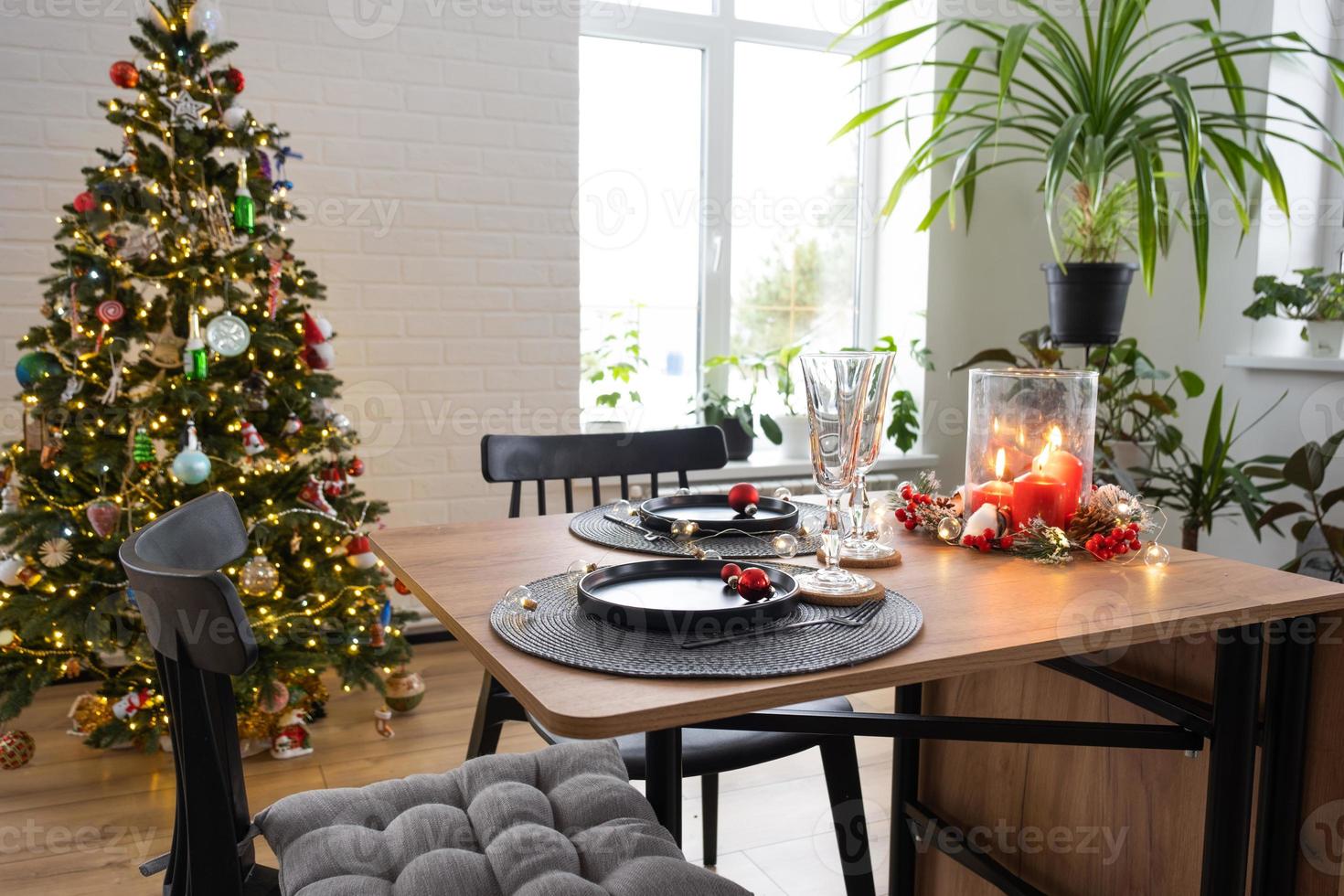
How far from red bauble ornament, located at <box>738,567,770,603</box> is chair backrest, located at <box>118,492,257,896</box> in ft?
1.37

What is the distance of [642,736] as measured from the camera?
1481 mm

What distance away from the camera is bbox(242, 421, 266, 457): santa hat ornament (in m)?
2.36

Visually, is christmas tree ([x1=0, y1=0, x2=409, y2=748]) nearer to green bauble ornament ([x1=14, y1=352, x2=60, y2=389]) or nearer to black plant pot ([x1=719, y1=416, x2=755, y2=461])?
green bauble ornament ([x1=14, y1=352, x2=60, y2=389])

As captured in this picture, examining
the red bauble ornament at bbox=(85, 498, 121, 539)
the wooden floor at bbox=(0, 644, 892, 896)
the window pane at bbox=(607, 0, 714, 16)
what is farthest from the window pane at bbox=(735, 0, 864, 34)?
the red bauble ornament at bbox=(85, 498, 121, 539)

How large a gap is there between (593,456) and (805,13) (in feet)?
8.56

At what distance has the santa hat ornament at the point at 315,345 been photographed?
8.25 ft

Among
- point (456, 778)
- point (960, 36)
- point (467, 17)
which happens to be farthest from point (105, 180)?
point (960, 36)

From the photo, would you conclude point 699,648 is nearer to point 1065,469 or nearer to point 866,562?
point 866,562

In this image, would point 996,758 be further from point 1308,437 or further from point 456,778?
point 1308,437

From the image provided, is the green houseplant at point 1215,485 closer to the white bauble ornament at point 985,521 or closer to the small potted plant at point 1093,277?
the small potted plant at point 1093,277

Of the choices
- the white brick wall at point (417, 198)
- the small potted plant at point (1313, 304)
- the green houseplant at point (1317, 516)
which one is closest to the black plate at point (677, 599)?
the green houseplant at point (1317, 516)

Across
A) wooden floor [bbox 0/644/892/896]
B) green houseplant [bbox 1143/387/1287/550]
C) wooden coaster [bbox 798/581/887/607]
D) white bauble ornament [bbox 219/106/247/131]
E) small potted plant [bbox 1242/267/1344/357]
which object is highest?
white bauble ornament [bbox 219/106/247/131]

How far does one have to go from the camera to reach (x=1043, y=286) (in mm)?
3961

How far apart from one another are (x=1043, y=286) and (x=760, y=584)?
11.0 feet
